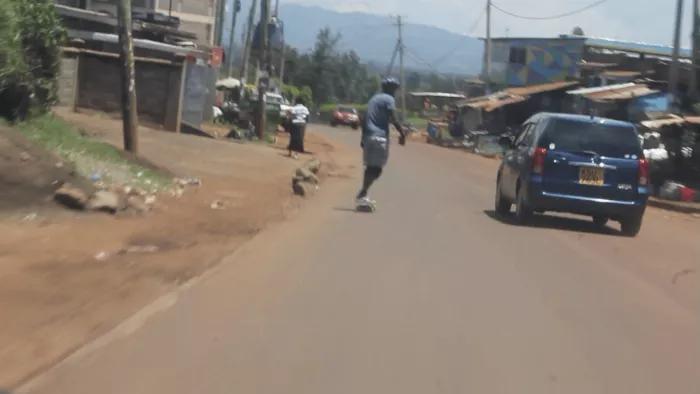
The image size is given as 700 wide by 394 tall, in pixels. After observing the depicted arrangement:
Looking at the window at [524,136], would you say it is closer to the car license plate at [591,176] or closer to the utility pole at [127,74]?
the car license plate at [591,176]

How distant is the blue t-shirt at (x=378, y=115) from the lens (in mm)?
15680

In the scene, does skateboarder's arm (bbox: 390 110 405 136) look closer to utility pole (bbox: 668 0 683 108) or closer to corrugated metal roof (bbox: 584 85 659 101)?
utility pole (bbox: 668 0 683 108)

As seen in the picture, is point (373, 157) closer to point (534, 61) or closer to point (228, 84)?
point (228, 84)

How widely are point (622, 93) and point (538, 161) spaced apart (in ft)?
77.6

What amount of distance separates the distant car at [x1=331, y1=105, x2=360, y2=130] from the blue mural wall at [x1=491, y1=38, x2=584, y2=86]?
9.92m


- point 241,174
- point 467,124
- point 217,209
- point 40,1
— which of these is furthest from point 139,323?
point 467,124

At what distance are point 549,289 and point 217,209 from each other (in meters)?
6.23

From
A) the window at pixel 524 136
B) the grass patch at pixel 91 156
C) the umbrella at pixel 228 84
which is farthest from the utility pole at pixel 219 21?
the window at pixel 524 136

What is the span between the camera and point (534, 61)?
65875mm

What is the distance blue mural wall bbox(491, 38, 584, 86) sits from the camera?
61875 millimetres

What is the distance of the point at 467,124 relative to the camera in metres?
64.1

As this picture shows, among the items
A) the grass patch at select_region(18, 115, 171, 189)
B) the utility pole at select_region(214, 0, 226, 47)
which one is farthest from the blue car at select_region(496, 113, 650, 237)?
the utility pole at select_region(214, 0, 226, 47)

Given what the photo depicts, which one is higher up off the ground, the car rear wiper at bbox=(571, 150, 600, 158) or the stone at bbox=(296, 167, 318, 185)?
the car rear wiper at bbox=(571, 150, 600, 158)

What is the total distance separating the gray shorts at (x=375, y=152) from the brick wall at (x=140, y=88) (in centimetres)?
1382
